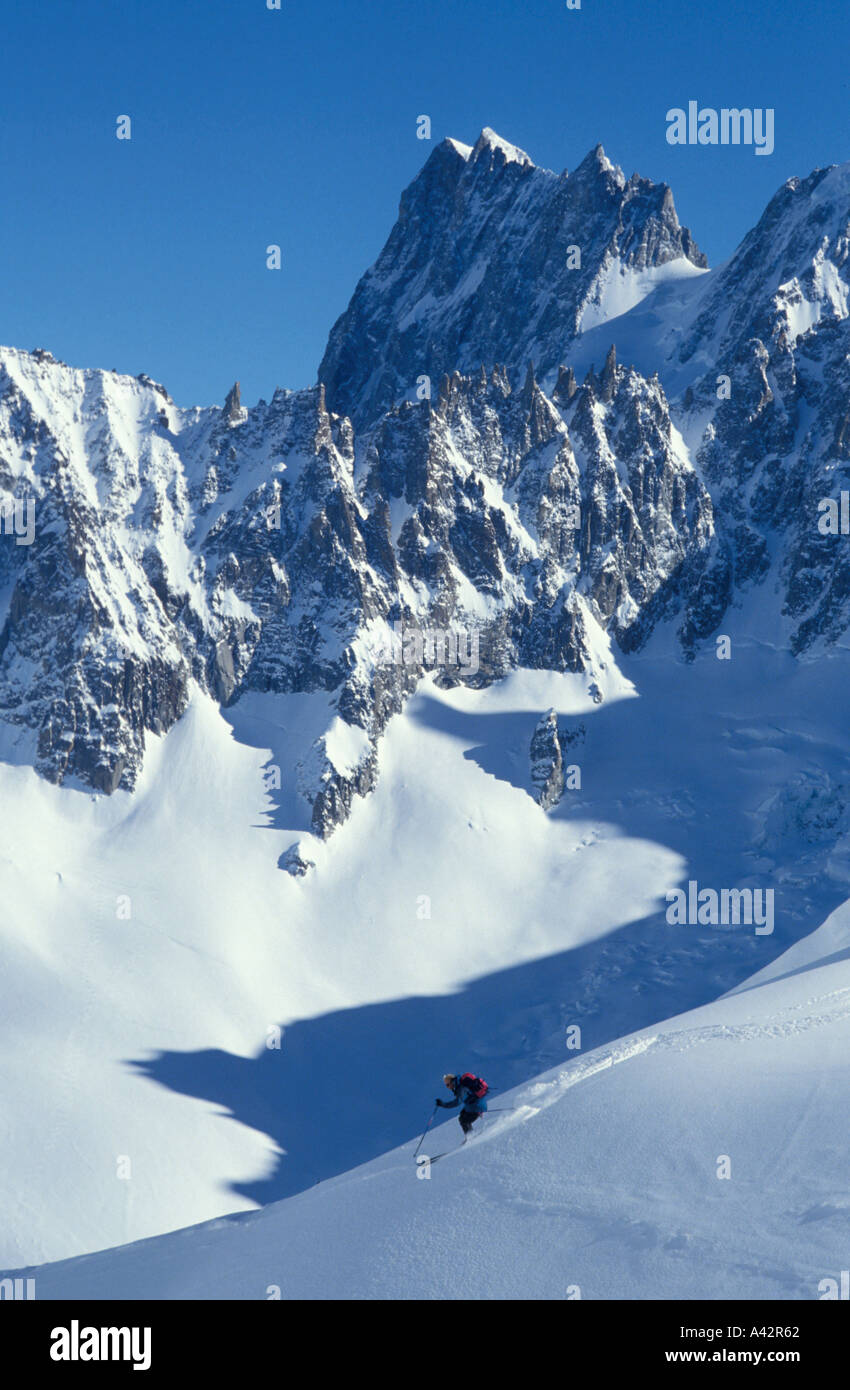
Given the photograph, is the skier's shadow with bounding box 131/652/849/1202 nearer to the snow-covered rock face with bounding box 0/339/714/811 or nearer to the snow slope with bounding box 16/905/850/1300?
the snow-covered rock face with bounding box 0/339/714/811

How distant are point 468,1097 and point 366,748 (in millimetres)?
123926

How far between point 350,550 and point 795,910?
6946 cm

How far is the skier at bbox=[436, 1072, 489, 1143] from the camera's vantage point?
31062 millimetres

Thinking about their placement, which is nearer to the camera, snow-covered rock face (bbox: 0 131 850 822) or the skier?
the skier

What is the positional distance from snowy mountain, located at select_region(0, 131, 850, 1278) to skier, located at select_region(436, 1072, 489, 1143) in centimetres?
7015

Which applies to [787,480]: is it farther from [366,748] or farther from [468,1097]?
[468,1097]

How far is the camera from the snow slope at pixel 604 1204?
2336 centimetres

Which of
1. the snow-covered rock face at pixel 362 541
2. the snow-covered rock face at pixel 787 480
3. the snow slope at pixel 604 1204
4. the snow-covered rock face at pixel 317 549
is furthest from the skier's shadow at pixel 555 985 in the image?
the snow slope at pixel 604 1204

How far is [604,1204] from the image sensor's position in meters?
25.7

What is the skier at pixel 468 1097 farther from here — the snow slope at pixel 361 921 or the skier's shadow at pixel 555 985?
the skier's shadow at pixel 555 985

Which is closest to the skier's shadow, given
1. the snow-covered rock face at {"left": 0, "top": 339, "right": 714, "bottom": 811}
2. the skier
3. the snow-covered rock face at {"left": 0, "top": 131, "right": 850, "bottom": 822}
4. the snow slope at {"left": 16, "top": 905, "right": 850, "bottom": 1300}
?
the snow-covered rock face at {"left": 0, "top": 339, "right": 714, "bottom": 811}

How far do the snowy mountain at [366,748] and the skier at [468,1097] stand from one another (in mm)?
70146

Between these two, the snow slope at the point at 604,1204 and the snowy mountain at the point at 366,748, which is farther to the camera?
the snowy mountain at the point at 366,748

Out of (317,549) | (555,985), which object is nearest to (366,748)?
(317,549)
